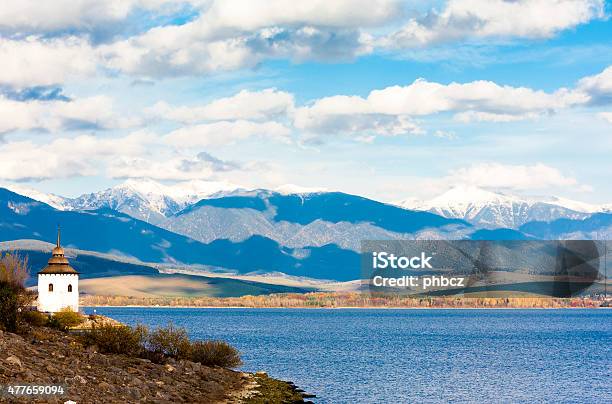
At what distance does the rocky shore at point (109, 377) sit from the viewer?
47.8m

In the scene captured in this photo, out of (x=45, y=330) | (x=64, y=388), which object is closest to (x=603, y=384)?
(x=45, y=330)

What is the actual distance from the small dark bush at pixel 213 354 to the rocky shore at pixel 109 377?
2164 millimetres

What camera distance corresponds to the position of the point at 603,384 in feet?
285

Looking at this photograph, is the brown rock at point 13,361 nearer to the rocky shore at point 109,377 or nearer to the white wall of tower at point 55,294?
the rocky shore at point 109,377

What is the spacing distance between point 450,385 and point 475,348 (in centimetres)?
5684

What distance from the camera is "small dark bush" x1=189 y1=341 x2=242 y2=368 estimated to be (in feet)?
246

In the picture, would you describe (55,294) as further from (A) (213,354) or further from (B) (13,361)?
(B) (13,361)

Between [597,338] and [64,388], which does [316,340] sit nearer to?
[597,338]

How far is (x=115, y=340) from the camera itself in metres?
67.6

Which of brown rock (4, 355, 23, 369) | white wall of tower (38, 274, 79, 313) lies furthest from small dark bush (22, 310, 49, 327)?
white wall of tower (38, 274, 79, 313)

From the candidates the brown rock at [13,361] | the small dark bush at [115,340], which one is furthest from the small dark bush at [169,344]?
the brown rock at [13,361]

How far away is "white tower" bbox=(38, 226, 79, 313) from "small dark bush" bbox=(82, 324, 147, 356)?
55674mm

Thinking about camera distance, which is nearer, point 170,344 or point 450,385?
point 170,344

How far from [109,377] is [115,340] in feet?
43.8
